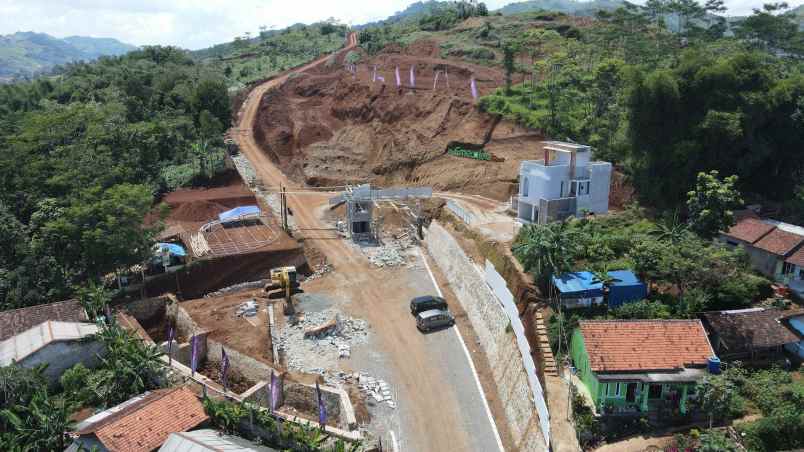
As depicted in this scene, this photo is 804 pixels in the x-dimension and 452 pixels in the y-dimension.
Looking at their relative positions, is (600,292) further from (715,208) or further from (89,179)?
(89,179)

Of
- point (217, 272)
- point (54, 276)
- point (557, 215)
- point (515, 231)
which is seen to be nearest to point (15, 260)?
point (54, 276)

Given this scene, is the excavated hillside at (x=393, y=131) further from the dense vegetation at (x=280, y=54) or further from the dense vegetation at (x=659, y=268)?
the dense vegetation at (x=280, y=54)

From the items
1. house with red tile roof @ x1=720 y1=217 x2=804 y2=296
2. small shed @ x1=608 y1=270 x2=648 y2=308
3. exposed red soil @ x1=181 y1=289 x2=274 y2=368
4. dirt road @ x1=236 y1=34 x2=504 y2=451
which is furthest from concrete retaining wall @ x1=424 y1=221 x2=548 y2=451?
house with red tile roof @ x1=720 y1=217 x2=804 y2=296

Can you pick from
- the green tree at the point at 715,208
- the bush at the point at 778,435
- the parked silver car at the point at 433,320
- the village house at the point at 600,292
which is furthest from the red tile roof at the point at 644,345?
the parked silver car at the point at 433,320

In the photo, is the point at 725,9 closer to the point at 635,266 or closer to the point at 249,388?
the point at 635,266

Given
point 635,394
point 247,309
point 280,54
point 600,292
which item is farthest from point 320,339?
point 280,54

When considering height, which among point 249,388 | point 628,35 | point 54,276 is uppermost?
point 628,35
